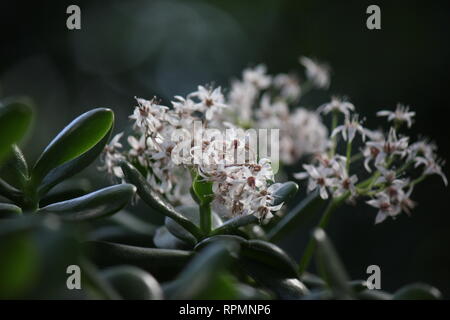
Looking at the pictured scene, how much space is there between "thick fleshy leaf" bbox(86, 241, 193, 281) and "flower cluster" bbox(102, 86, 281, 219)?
6.6 inches

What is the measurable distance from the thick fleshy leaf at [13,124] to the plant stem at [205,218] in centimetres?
41

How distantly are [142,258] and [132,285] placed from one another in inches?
8.9

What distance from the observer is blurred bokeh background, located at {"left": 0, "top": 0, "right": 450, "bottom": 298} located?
313 centimetres

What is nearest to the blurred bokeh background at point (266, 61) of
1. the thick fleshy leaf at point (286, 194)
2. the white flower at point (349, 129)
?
the white flower at point (349, 129)

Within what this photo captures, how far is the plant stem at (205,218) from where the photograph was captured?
95cm

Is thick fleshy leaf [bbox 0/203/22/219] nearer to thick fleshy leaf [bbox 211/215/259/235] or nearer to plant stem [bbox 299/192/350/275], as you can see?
thick fleshy leaf [bbox 211/215/259/235]

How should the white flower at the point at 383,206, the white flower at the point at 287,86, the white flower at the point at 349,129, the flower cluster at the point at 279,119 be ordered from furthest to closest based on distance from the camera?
the white flower at the point at 287,86, the flower cluster at the point at 279,119, the white flower at the point at 349,129, the white flower at the point at 383,206

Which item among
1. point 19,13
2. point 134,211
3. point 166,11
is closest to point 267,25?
point 166,11

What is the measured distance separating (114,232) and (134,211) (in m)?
1.41

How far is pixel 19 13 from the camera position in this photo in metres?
4.05

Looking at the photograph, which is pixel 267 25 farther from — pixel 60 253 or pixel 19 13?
pixel 60 253

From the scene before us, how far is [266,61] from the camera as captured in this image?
3.98m

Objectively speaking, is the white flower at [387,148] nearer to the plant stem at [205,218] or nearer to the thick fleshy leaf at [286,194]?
the thick fleshy leaf at [286,194]

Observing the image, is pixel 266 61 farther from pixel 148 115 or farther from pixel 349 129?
pixel 148 115
